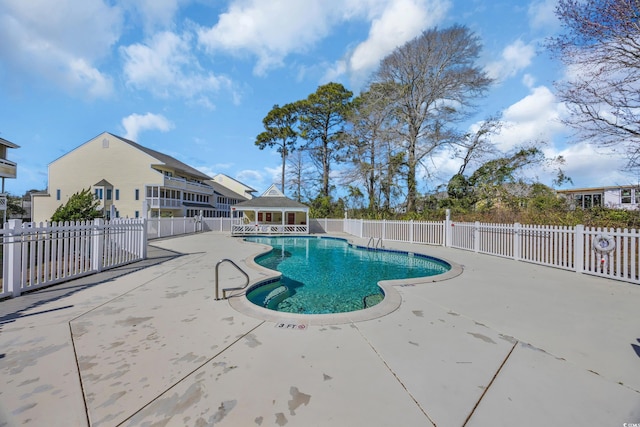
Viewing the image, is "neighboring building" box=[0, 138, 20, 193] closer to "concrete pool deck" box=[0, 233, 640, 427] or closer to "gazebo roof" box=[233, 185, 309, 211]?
"gazebo roof" box=[233, 185, 309, 211]

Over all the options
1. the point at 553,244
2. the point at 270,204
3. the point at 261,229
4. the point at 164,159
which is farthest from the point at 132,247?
the point at 164,159

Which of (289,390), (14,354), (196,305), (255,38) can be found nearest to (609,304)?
(289,390)

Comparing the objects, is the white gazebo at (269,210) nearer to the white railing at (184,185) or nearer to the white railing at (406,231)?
the white railing at (406,231)

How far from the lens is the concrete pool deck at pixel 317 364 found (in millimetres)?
1910

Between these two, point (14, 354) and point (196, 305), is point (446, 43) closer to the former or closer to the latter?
point (196, 305)

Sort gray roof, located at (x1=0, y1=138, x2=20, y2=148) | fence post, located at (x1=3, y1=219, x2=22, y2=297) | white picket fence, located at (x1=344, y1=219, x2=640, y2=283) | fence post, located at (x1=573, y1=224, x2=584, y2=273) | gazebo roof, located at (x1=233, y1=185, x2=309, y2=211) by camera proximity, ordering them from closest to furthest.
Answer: fence post, located at (x1=3, y1=219, x2=22, y2=297), white picket fence, located at (x1=344, y1=219, x2=640, y2=283), fence post, located at (x1=573, y1=224, x2=584, y2=273), gray roof, located at (x1=0, y1=138, x2=20, y2=148), gazebo roof, located at (x1=233, y1=185, x2=309, y2=211)

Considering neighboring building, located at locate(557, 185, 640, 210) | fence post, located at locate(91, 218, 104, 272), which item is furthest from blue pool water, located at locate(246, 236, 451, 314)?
neighboring building, located at locate(557, 185, 640, 210)

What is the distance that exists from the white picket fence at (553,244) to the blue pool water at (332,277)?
2.27m

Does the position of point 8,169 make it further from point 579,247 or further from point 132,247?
point 579,247

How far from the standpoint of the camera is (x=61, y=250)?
17.3ft

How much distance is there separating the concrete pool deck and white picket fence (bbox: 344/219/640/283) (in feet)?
7.83

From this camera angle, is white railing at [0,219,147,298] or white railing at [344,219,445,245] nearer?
white railing at [0,219,147,298]

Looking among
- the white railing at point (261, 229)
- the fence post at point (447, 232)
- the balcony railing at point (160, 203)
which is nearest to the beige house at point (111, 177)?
the balcony railing at point (160, 203)

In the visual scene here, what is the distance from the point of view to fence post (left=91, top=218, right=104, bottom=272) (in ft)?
20.2
